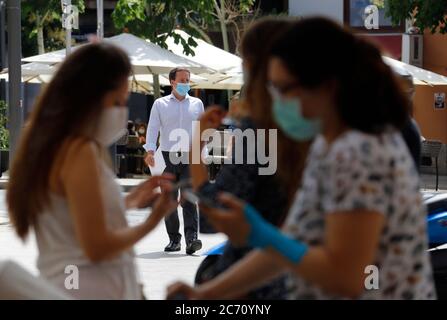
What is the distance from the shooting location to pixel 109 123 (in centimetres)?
412

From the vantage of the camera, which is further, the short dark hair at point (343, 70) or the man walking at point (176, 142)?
the man walking at point (176, 142)

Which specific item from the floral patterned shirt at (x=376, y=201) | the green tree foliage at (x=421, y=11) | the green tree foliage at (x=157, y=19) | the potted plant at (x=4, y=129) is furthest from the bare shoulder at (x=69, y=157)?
the green tree foliage at (x=421, y=11)

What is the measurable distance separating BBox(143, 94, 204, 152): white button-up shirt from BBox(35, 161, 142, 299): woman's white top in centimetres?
826

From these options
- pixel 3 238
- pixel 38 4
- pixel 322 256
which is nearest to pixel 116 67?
pixel 322 256

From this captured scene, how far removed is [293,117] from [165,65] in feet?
69.1

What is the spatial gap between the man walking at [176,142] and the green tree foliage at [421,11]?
47.4ft

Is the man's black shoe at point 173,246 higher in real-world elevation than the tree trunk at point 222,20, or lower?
lower

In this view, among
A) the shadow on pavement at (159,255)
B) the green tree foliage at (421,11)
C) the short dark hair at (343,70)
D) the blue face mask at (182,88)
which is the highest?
the green tree foliage at (421,11)

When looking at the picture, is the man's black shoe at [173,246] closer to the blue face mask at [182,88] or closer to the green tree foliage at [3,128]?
the blue face mask at [182,88]

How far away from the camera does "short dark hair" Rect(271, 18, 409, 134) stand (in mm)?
3275

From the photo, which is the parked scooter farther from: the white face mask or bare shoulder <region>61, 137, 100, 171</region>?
bare shoulder <region>61, 137, 100, 171</region>

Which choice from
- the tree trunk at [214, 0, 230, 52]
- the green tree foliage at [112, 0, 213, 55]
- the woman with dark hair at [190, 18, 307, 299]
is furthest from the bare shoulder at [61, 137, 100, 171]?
the tree trunk at [214, 0, 230, 52]

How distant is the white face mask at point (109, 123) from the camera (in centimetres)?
410
